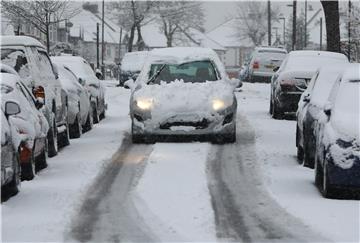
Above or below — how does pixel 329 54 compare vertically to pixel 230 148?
above

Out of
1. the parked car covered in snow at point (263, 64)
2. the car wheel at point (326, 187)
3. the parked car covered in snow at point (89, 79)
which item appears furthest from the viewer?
the parked car covered in snow at point (263, 64)

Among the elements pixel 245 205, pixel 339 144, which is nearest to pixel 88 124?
pixel 245 205

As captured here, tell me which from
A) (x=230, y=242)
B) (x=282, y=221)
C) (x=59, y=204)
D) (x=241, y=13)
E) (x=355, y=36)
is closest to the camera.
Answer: (x=230, y=242)

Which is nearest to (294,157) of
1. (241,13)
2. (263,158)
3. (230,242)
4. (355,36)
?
(263,158)

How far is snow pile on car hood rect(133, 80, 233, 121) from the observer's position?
44.0 ft

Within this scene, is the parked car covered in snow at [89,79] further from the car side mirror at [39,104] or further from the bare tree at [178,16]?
the bare tree at [178,16]

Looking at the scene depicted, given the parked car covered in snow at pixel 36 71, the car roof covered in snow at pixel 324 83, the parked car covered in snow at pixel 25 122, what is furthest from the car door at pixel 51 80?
the car roof covered in snow at pixel 324 83

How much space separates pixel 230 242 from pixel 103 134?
9068 mm

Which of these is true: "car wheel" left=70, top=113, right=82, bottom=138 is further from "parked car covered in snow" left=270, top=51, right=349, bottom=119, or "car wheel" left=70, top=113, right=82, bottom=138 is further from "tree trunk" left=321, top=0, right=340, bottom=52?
"tree trunk" left=321, top=0, right=340, bottom=52

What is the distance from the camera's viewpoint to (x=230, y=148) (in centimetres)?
1320

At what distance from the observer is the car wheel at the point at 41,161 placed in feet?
37.0

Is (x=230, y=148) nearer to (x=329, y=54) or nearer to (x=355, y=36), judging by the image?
(x=329, y=54)

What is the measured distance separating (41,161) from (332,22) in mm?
15176

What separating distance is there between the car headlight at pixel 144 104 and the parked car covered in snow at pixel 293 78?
4.96 metres
